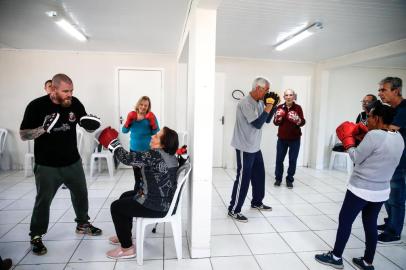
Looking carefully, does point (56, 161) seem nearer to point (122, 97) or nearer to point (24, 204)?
point (24, 204)

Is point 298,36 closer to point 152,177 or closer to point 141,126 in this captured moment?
point 141,126

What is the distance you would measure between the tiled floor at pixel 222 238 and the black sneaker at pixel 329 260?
6cm

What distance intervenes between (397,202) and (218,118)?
359cm

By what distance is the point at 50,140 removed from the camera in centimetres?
231

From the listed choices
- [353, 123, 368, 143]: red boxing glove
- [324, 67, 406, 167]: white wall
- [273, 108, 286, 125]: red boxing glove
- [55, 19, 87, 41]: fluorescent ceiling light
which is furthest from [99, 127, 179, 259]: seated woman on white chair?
[324, 67, 406, 167]: white wall

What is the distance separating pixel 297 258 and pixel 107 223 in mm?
2051

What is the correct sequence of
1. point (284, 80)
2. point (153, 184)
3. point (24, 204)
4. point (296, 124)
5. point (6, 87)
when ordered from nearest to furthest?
point (153, 184), point (24, 204), point (296, 124), point (6, 87), point (284, 80)

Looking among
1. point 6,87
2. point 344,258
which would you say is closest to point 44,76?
point 6,87

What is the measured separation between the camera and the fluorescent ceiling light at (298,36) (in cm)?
330

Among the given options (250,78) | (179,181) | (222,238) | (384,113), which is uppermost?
(250,78)

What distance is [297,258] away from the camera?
2.39m

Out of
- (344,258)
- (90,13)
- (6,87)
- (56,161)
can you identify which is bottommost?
(344,258)

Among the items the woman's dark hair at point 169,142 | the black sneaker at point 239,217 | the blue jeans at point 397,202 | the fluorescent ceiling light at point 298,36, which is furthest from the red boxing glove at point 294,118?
the woman's dark hair at point 169,142

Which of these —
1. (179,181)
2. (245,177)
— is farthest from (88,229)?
(245,177)
